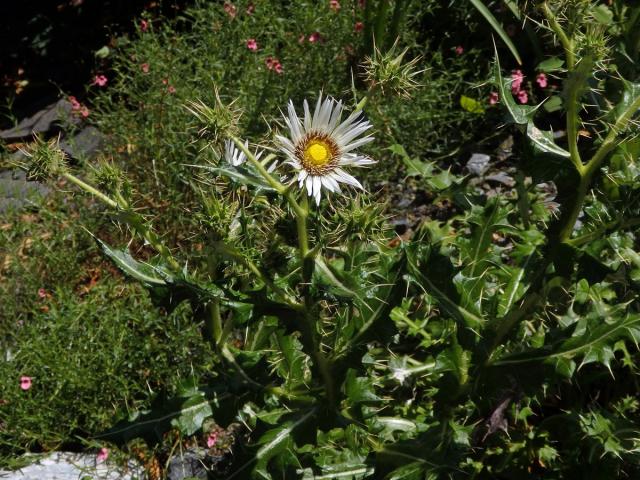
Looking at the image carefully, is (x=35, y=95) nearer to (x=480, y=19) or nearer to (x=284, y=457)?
(x=480, y=19)

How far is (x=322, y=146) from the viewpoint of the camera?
6.09ft

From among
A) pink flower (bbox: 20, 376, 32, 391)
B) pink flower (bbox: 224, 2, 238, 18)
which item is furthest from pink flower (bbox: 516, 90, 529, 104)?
pink flower (bbox: 20, 376, 32, 391)

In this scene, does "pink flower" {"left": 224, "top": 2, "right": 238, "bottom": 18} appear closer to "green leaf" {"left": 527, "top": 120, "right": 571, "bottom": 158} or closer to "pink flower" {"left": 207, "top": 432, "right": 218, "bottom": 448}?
"pink flower" {"left": 207, "top": 432, "right": 218, "bottom": 448}

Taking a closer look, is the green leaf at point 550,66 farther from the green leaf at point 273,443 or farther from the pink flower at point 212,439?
the pink flower at point 212,439

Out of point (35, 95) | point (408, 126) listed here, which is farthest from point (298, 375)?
point (35, 95)

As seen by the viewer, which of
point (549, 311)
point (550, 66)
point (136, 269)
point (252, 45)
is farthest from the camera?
point (252, 45)

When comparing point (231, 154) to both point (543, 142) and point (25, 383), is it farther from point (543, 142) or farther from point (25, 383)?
point (25, 383)

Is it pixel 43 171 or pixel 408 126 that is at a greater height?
pixel 43 171

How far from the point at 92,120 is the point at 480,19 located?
7.72ft

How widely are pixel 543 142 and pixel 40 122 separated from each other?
3919mm

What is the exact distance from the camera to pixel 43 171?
1.83 meters

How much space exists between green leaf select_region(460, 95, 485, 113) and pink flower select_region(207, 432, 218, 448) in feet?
7.06

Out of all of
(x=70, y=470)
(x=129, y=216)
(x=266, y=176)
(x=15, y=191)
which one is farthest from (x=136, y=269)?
(x=15, y=191)

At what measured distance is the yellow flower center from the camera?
177 cm
